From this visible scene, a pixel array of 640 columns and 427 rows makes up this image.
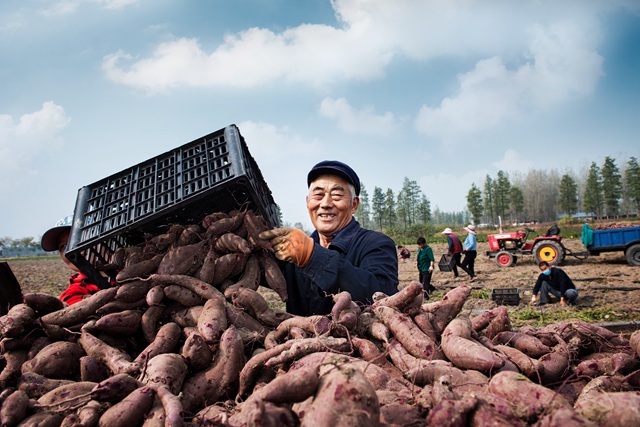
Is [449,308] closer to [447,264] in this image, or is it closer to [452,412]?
[452,412]

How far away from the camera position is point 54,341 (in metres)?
2.51

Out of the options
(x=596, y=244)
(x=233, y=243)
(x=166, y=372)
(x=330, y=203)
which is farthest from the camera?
(x=596, y=244)

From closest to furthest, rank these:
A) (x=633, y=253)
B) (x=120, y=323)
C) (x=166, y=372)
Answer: (x=166, y=372), (x=120, y=323), (x=633, y=253)

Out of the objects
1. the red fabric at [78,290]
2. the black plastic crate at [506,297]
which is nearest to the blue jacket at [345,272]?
the red fabric at [78,290]

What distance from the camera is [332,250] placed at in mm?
3080

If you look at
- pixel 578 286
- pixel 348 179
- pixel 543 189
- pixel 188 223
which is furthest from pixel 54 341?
pixel 543 189

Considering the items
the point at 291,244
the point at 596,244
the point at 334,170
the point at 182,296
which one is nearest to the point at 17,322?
the point at 182,296

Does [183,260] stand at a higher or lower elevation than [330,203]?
lower

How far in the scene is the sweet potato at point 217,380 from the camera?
2.01 metres

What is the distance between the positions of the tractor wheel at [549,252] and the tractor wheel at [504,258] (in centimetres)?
116

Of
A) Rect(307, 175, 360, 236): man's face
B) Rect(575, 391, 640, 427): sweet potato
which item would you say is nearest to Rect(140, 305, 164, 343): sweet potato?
Rect(307, 175, 360, 236): man's face

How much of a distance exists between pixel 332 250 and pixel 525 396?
1.73 m

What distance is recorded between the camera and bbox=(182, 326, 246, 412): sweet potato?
2012 millimetres

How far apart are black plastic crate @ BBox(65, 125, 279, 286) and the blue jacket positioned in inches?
26.5
